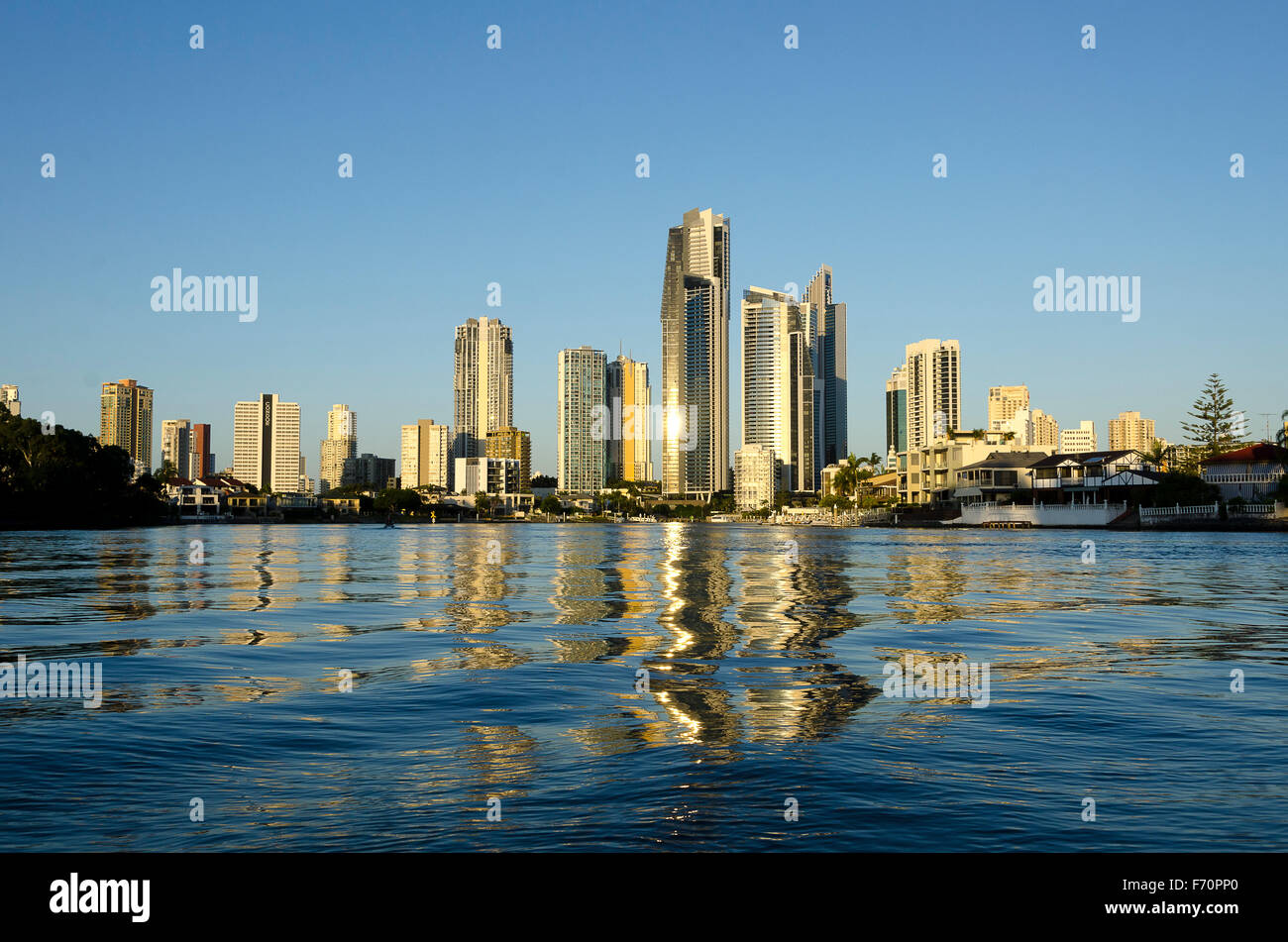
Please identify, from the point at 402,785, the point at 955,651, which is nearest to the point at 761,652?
the point at 955,651

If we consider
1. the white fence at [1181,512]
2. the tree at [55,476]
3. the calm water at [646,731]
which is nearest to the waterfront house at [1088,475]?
the white fence at [1181,512]

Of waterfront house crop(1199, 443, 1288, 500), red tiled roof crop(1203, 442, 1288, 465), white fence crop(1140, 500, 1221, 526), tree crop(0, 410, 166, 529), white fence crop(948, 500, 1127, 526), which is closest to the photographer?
white fence crop(1140, 500, 1221, 526)

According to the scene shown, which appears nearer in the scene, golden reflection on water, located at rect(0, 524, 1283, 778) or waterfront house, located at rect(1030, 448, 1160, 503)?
golden reflection on water, located at rect(0, 524, 1283, 778)

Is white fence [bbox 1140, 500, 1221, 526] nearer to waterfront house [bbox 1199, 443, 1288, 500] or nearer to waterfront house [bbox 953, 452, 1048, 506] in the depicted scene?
waterfront house [bbox 1199, 443, 1288, 500]

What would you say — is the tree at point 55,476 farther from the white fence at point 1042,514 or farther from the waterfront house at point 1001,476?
the waterfront house at point 1001,476

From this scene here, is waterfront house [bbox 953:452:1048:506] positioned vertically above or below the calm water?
above

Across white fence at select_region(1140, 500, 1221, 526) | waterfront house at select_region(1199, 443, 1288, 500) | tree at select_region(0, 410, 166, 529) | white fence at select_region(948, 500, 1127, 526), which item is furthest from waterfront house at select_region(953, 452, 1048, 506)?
tree at select_region(0, 410, 166, 529)

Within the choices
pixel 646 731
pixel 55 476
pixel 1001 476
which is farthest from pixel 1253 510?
pixel 55 476
